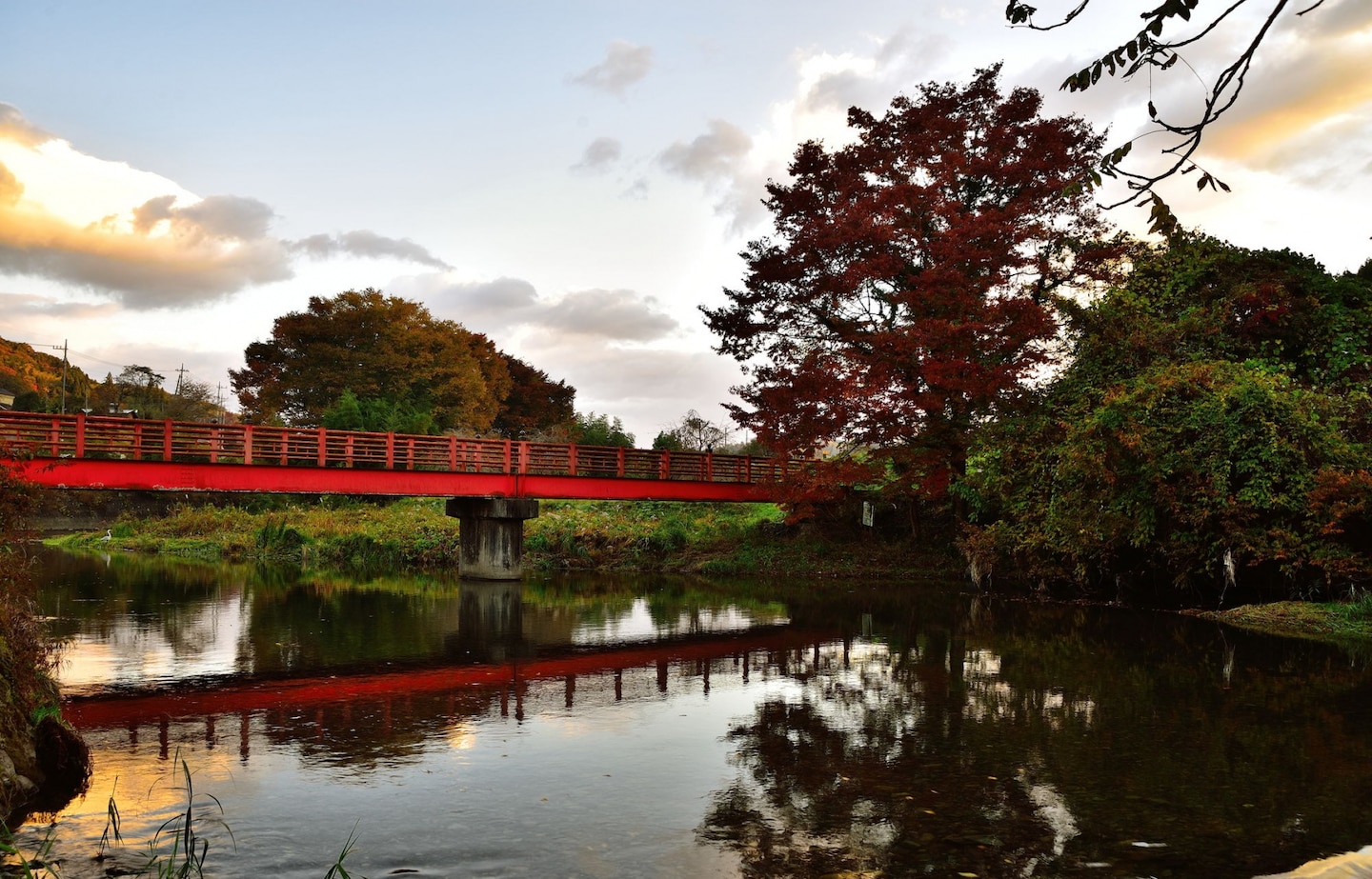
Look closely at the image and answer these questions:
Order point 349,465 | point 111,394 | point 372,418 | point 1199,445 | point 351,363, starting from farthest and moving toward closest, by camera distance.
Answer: point 111,394, point 351,363, point 372,418, point 349,465, point 1199,445

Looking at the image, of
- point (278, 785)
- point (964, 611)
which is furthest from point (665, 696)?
point (964, 611)

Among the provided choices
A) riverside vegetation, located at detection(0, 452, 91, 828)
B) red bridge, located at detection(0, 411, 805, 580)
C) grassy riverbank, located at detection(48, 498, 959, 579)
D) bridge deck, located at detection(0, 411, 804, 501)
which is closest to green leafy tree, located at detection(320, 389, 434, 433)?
grassy riverbank, located at detection(48, 498, 959, 579)

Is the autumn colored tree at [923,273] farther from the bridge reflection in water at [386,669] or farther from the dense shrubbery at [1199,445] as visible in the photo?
the bridge reflection in water at [386,669]

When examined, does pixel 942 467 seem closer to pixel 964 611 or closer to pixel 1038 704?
pixel 964 611

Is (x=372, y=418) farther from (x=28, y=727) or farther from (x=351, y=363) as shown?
(x=28, y=727)

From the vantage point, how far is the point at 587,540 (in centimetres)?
3216

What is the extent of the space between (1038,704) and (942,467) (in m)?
15.0

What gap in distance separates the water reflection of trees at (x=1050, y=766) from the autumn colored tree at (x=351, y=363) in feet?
159

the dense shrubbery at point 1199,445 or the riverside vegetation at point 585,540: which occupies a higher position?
the dense shrubbery at point 1199,445

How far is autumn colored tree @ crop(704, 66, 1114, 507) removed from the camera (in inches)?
890

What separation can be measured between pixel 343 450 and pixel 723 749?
2089cm

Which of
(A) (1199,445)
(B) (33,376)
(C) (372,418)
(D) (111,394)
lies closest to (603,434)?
(C) (372,418)

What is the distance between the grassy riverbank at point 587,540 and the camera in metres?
28.5

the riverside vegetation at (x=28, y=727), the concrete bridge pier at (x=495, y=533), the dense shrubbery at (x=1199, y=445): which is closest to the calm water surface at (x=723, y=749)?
the riverside vegetation at (x=28, y=727)
